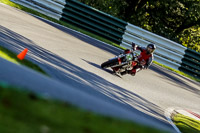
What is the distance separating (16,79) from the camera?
5.03 metres

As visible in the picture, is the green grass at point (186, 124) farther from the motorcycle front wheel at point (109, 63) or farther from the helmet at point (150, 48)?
the motorcycle front wheel at point (109, 63)

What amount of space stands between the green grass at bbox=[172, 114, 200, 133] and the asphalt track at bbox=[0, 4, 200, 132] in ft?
1.35

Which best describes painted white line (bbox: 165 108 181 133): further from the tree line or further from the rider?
the tree line

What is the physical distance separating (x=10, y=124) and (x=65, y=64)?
5.85 m

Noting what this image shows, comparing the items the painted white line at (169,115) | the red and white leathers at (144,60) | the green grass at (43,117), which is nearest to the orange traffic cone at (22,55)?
the green grass at (43,117)

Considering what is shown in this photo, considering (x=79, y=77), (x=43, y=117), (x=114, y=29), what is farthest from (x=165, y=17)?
(x=43, y=117)

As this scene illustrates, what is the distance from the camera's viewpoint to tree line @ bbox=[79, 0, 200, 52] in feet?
77.1

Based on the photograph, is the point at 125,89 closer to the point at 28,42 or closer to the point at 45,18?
the point at 28,42

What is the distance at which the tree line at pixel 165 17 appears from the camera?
77.1 feet

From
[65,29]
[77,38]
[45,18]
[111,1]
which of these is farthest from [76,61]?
[111,1]

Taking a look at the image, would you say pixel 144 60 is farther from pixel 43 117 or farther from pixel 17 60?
pixel 43 117

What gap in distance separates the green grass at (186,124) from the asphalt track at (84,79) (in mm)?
413

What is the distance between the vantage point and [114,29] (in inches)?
695

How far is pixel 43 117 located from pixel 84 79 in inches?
189
